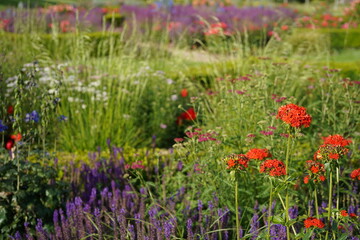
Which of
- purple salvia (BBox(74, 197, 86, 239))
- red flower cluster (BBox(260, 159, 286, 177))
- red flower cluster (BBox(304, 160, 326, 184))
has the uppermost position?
red flower cluster (BBox(260, 159, 286, 177))

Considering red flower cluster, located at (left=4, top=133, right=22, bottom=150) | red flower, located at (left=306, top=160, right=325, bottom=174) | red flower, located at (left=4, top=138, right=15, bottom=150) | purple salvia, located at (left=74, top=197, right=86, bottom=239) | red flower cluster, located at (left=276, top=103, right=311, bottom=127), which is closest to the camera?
red flower cluster, located at (left=276, top=103, right=311, bottom=127)

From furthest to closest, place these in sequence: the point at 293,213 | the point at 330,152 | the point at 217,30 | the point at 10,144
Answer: the point at 217,30
the point at 10,144
the point at 293,213
the point at 330,152

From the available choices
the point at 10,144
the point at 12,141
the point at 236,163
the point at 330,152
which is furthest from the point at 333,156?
the point at 12,141

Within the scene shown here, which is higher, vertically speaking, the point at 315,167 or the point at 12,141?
the point at 315,167

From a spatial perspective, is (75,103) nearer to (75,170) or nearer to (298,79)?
(75,170)

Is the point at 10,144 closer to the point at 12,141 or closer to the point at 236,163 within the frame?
the point at 12,141

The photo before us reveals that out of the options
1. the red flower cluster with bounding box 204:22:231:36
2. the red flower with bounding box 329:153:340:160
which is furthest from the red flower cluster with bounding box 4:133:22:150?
the red flower cluster with bounding box 204:22:231:36

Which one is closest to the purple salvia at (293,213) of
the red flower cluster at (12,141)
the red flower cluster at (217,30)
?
the red flower cluster at (12,141)

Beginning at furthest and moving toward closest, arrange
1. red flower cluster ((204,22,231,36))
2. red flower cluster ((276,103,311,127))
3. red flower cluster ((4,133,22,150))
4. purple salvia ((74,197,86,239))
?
red flower cluster ((204,22,231,36)), red flower cluster ((4,133,22,150)), purple salvia ((74,197,86,239)), red flower cluster ((276,103,311,127))

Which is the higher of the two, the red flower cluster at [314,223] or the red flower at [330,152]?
the red flower at [330,152]

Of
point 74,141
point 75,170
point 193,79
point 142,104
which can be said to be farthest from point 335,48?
point 75,170

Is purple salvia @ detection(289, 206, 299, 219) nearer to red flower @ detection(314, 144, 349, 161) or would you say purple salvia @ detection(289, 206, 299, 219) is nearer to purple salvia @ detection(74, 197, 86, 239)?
red flower @ detection(314, 144, 349, 161)

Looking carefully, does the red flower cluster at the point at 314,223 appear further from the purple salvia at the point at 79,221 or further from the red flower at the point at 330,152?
the purple salvia at the point at 79,221

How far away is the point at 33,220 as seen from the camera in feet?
11.0
